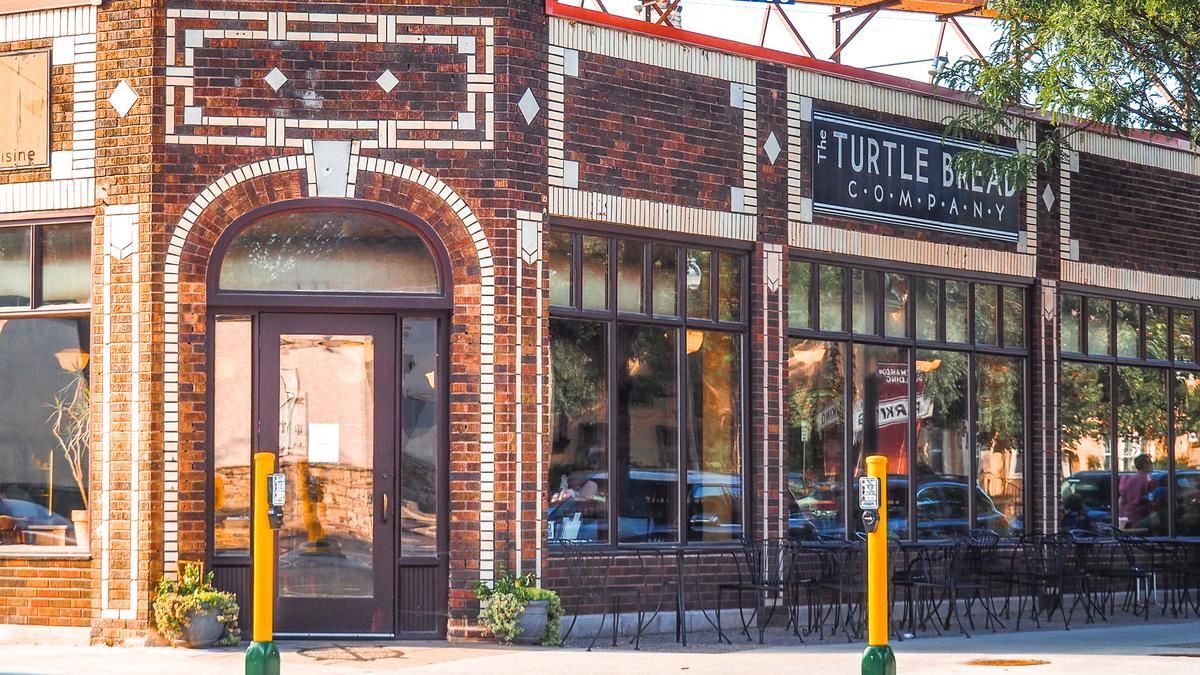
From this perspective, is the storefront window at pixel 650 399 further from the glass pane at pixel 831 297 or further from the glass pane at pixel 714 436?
the glass pane at pixel 831 297

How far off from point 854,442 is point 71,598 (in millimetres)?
7467

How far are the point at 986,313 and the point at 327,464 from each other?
25.0 feet

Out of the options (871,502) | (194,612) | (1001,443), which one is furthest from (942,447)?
(194,612)

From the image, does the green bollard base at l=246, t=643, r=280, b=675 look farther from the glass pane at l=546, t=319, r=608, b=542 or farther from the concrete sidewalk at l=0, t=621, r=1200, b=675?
the glass pane at l=546, t=319, r=608, b=542

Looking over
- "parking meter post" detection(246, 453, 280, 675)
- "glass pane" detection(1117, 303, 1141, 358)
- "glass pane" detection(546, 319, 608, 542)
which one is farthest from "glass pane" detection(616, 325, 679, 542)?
"glass pane" detection(1117, 303, 1141, 358)

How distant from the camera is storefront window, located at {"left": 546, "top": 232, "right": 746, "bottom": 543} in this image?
14008mm

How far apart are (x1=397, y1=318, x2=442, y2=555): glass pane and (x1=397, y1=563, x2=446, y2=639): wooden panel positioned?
17cm

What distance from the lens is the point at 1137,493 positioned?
750 inches

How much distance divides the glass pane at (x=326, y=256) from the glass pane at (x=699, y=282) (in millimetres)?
2620

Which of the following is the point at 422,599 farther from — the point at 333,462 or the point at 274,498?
the point at 274,498

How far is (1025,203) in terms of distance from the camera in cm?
1738

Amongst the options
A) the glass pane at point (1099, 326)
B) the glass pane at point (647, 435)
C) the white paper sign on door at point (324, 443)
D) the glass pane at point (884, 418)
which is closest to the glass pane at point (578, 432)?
the glass pane at point (647, 435)

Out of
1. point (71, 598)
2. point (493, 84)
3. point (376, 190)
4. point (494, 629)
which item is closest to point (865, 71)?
point (493, 84)

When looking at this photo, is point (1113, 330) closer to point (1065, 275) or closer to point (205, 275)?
point (1065, 275)
